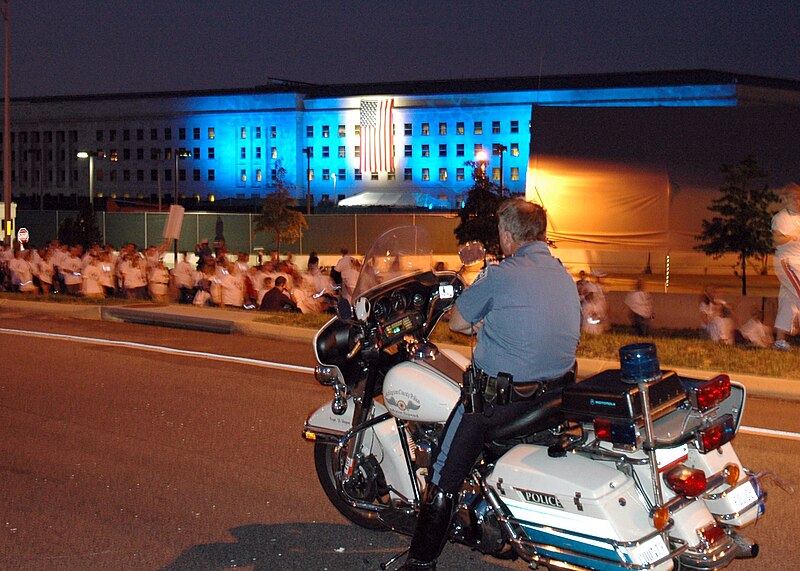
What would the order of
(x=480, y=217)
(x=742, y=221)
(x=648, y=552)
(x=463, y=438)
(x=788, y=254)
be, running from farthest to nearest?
(x=480, y=217) < (x=742, y=221) < (x=788, y=254) < (x=463, y=438) < (x=648, y=552)

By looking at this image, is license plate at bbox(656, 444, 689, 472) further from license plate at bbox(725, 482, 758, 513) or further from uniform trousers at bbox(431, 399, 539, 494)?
uniform trousers at bbox(431, 399, 539, 494)

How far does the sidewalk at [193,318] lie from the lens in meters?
11.8

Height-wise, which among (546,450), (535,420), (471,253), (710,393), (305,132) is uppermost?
(305,132)

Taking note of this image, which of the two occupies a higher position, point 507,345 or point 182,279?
point 507,345

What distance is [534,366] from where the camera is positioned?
4652 mm

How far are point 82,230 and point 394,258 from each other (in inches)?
1699

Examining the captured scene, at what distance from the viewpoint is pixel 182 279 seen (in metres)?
22.3

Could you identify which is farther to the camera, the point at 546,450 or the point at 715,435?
the point at 546,450

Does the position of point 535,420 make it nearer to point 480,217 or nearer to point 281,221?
point 480,217

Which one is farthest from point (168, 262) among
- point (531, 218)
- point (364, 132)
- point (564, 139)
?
point (364, 132)

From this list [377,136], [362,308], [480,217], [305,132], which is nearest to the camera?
[362,308]

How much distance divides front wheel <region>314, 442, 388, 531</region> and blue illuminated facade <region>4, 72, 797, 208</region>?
314 feet

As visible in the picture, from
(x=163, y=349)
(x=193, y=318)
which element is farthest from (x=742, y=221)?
(x=163, y=349)

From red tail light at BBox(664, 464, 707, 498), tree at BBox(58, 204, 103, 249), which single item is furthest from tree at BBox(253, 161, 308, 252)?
red tail light at BBox(664, 464, 707, 498)
